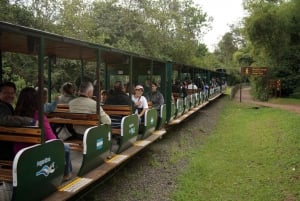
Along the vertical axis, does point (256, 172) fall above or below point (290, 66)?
below

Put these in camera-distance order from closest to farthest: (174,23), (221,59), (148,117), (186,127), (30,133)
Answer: (30,133) < (148,117) < (186,127) < (174,23) < (221,59)

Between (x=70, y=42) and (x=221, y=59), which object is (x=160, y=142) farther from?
(x=221, y=59)

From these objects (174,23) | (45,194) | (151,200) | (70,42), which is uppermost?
(174,23)

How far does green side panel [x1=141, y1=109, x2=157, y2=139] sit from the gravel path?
521mm

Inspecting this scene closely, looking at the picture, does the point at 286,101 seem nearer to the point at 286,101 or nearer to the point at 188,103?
the point at 286,101

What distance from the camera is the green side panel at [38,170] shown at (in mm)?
3650

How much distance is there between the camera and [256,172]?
7.24m

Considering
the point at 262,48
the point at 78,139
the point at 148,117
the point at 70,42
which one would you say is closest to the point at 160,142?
the point at 148,117

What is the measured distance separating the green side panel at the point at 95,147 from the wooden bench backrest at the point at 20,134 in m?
0.97

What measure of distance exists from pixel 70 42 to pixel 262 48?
23.8m

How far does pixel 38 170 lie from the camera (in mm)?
3980

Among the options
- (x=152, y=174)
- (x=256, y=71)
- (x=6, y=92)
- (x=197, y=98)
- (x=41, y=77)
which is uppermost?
(x=256, y=71)

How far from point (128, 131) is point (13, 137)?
295 cm

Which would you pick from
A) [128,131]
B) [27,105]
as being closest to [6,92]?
[27,105]
